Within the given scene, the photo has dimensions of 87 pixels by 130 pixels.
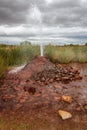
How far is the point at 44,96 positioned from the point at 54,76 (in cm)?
157

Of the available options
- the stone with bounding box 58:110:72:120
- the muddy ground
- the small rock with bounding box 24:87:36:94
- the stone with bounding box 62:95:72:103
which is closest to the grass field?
the muddy ground

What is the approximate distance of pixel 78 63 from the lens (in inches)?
496

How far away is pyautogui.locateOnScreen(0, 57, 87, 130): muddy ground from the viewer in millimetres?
5429

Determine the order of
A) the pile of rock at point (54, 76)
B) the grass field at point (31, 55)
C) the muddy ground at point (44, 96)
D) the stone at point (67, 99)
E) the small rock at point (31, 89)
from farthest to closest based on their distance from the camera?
the grass field at point (31, 55) < the pile of rock at point (54, 76) < the small rock at point (31, 89) < the stone at point (67, 99) < the muddy ground at point (44, 96)

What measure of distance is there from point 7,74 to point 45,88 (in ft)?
6.74

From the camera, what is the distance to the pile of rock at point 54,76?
7840 mm

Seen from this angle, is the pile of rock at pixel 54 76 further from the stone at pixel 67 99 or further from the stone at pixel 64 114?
the stone at pixel 64 114

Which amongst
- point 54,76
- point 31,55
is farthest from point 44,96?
Result: point 31,55

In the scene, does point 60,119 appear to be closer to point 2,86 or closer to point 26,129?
point 26,129

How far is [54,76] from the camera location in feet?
26.6

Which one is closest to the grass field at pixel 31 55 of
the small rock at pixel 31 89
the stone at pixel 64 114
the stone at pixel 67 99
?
the small rock at pixel 31 89

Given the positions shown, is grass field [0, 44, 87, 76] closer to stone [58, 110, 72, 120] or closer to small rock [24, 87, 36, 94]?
small rock [24, 87, 36, 94]

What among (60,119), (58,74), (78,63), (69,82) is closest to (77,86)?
(69,82)

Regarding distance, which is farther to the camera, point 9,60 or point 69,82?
point 9,60
